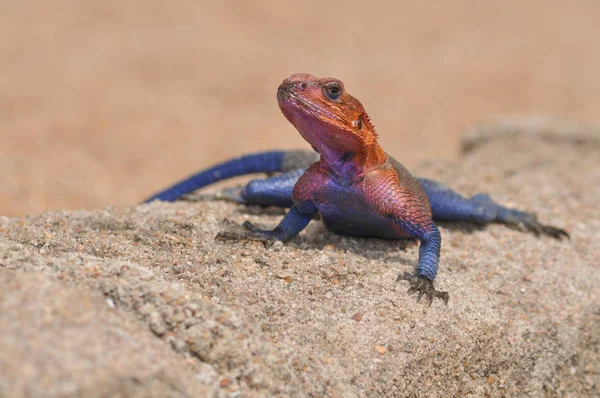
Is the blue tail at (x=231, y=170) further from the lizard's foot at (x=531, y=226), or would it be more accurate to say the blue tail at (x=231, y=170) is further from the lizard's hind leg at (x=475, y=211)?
the lizard's foot at (x=531, y=226)

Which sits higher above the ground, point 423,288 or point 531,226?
point 423,288

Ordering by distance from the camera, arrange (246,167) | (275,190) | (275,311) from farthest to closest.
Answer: (246,167)
(275,190)
(275,311)

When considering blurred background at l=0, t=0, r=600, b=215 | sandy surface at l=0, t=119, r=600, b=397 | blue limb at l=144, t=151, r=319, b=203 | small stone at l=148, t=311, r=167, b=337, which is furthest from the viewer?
blurred background at l=0, t=0, r=600, b=215

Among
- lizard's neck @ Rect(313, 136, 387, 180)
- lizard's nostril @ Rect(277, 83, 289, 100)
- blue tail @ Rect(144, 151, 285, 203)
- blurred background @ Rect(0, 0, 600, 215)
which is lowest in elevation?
blurred background @ Rect(0, 0, 600, 215)

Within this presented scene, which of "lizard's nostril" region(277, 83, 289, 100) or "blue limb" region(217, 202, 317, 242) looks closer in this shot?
"lizard's nostril" region(277, 83, 289, 100)

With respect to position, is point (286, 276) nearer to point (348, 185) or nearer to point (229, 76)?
point (348, 185)

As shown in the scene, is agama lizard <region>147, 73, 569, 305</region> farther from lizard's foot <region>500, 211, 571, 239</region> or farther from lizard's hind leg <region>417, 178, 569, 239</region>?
lizard's foot <region>500, 211, 571, 239</region>

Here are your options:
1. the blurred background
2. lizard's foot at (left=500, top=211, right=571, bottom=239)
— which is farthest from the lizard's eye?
the blurred background

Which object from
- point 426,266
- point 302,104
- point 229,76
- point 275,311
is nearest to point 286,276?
point 275,311

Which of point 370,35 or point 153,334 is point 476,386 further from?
point 370,35
